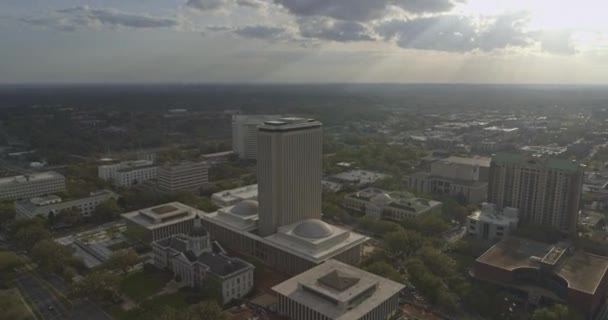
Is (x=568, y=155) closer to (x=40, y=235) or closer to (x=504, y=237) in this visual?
(x=504, y=237)

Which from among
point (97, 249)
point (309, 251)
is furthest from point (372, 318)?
point (97, 249)

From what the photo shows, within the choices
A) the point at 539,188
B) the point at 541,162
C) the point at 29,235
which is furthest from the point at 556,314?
the point at 29,235

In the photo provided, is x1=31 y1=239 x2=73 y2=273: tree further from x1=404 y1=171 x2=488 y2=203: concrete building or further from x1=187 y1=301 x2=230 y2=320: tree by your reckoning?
x1=404 y1=171 x2=488 y2=203: concrete building

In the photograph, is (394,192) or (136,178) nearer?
(394,192)

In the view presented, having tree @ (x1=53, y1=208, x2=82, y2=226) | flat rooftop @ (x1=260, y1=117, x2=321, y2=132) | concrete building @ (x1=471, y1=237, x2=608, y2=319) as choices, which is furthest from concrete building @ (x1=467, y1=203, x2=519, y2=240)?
tree @ (x1=53, y1=208, x2=82, y2=226)

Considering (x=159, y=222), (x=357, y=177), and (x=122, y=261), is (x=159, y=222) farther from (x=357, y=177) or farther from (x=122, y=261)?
(x=357, y=177)

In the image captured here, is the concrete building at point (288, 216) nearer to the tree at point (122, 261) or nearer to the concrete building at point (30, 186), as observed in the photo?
the tree at point (122, 261)
